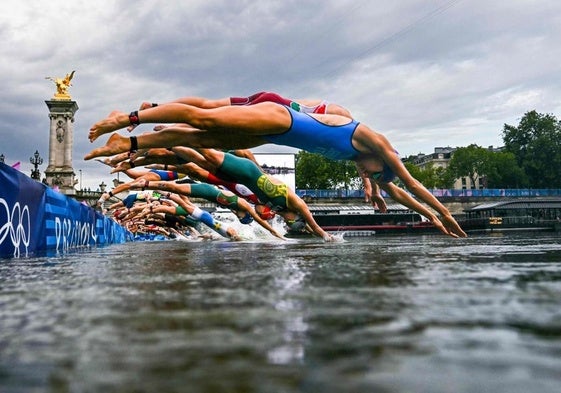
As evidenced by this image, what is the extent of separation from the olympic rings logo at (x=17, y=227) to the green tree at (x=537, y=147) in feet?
270

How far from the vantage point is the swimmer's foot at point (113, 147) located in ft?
19.8

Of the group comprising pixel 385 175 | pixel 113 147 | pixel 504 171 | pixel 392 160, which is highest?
pixel 504 171

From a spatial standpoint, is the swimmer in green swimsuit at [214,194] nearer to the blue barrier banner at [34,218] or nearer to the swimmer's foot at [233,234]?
the swimmer's foot at [233,234]

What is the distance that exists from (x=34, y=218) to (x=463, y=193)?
68.7 meters

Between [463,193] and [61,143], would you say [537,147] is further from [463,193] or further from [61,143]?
[61,143]

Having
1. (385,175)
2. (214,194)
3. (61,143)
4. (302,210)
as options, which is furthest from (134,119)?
(61,143)

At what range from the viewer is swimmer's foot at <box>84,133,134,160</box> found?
6.02 meters

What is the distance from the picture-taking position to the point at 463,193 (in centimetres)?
6994

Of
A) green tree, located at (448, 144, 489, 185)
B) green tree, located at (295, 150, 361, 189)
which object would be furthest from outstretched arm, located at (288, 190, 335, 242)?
green tree, located at (448, 144, 489, 185)

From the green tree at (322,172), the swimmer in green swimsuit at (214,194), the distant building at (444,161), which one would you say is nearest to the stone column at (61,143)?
the green tree at (322,172)

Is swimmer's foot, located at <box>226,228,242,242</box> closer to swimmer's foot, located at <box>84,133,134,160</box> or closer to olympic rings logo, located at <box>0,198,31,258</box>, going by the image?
olympic rings logo, located at <box>0,198,31,258</box>

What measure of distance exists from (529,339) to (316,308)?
0.59 metres

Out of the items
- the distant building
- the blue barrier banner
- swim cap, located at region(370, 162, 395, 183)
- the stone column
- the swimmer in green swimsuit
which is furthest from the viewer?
the distant building

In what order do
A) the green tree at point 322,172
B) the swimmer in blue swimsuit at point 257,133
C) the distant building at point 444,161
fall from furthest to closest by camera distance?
the distant building at point 444,161 → the green tree at point 322,172 → the swimmer in blue swimsuit at point 257,133
